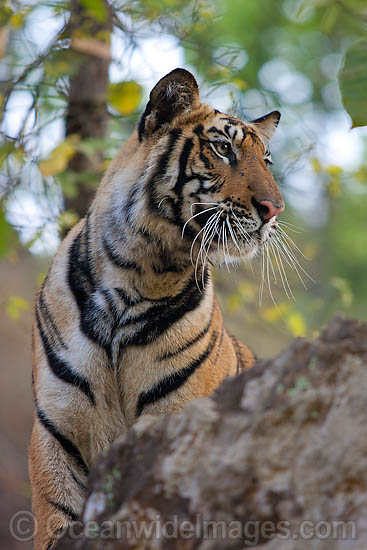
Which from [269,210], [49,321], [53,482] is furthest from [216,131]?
[53,482]

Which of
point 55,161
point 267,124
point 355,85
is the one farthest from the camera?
point 55,161

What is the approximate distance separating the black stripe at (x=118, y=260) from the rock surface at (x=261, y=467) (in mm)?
1291

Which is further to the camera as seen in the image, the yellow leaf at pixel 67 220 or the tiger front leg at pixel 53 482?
the yellow leaf at pixel 67 220

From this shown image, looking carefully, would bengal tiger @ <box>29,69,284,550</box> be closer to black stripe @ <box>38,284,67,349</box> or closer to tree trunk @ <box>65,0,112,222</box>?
black stripe @ <box>38,284,67,349</box>

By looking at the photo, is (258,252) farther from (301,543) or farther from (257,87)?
(257,87)

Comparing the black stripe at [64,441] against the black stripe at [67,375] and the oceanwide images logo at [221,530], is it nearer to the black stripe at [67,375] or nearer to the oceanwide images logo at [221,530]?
the black stripe at [67,375]

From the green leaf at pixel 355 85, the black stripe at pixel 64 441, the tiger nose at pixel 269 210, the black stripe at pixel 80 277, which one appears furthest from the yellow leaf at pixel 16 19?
the green leaf at pixel 355 85

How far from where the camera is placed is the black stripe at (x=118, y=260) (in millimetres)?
3037

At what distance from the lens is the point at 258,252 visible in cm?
308

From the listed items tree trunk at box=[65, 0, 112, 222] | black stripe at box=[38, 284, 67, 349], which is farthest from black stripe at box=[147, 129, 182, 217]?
tree trunk at box=[65, 0, 112, 222]

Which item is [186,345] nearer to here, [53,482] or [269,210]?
[269,210]

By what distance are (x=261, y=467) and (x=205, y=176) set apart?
1.68 m

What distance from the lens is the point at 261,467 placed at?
1.64m

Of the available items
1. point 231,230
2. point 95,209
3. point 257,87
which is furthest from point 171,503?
point 257,87
